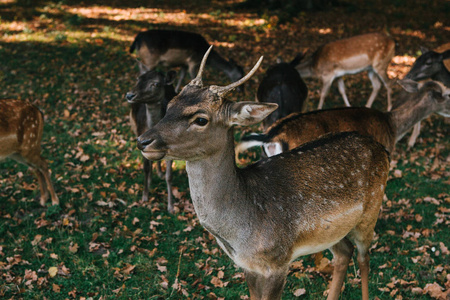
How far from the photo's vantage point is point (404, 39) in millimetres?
13758

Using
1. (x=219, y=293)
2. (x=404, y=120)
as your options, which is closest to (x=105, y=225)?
(x=219, y=293)

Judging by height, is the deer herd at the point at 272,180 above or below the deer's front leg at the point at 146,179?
above

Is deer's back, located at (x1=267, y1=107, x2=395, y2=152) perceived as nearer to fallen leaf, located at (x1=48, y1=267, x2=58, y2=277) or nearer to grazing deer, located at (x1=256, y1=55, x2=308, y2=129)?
grazing deer, located at (x1=256, y1=55, x2=308, y2=129)

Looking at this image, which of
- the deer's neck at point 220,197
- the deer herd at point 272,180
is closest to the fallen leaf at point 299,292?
the deer herd at point 272,180

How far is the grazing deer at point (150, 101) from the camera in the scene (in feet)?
20.8

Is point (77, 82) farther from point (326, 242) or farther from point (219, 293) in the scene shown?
point (326, 242)

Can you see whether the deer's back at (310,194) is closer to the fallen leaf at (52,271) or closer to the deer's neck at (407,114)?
the deer's neck at (407,114)

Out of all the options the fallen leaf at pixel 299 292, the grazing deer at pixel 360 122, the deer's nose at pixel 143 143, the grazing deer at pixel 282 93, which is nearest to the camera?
the deer's nose at pixel 143 143

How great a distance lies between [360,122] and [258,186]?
2597mm

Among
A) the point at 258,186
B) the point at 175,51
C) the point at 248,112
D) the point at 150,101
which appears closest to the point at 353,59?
the point at 175,51

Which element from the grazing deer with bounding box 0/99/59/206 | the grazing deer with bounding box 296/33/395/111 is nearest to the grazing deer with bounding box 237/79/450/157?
the grazing deer with bounding box 0/99/59/206

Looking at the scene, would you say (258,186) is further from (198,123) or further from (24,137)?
(24,137)

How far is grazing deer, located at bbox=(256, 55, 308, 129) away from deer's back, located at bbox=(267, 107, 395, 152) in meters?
1.76

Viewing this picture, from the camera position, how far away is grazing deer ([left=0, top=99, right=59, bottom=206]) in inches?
250
